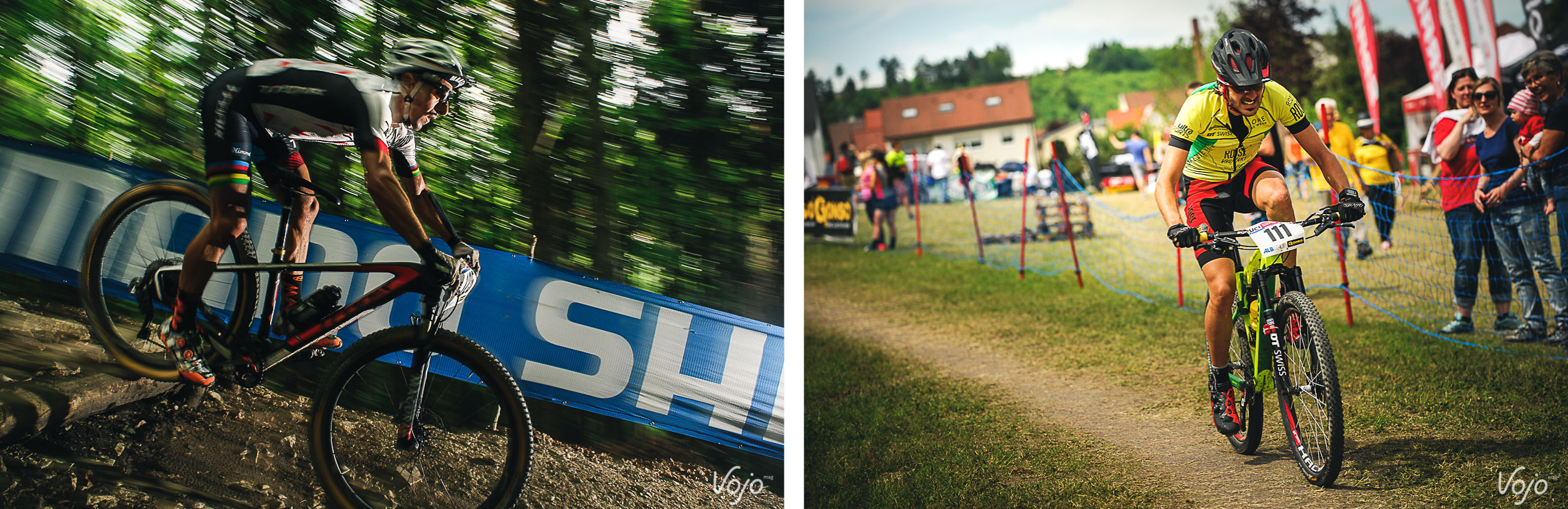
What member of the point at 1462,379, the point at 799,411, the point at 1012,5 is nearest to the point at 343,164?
the point at 799,411

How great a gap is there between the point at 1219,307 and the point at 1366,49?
9.88 feet

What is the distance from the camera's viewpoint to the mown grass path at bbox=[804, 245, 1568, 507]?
2500mm

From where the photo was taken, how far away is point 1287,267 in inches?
99.4

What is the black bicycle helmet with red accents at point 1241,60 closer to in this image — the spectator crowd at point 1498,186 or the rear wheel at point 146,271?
the spectator crowd at point 1498,186

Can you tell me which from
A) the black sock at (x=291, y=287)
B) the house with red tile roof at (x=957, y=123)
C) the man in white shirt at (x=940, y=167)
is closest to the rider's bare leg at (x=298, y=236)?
the black sock at (x=291, y=287)

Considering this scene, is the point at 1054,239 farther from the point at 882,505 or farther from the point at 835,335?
the point at 882,505

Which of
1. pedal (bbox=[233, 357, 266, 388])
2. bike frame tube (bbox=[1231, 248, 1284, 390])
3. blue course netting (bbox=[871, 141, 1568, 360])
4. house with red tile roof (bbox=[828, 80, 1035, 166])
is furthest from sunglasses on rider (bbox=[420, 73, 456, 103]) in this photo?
house with red tile roof (bbox=[828, 80, 1035, 166])

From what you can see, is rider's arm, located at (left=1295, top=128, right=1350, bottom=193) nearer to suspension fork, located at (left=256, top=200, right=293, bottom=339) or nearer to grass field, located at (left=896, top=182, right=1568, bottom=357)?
grass field, located at (left=896, top=182, right=1568, bottom=357)

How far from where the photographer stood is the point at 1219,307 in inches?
105

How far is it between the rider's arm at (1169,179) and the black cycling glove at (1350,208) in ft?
1.43

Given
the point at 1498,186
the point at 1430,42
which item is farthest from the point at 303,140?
the point at 1430,42

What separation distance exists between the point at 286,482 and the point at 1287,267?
3.26 metres

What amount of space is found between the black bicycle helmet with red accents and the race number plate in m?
0.50

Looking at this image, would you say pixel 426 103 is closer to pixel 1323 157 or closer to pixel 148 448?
pixel 148 448
